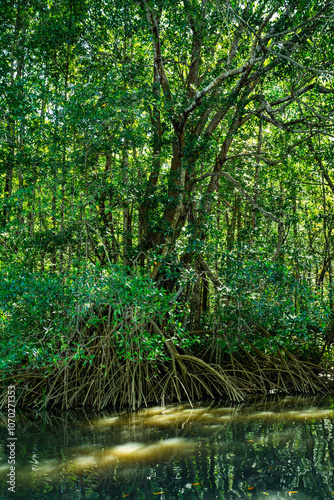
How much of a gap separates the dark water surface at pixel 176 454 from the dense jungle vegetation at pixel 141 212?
77 cm

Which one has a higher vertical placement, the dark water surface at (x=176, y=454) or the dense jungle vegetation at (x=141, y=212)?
the dense jungle vegetation at (x=141, y=212)

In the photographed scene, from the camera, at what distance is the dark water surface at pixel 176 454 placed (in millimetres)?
3475

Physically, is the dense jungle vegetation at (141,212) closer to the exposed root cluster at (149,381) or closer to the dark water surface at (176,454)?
the exposed root cluster at (149,381)

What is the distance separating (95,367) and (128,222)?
7.68ft

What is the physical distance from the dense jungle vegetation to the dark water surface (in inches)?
30.2

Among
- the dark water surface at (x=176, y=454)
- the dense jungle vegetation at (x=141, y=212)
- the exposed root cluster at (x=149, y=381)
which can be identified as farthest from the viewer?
the exposed root cluster at (x=149, y=381)

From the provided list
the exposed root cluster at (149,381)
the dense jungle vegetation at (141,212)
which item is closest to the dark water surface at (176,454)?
the exposed root cluster at (149,381)

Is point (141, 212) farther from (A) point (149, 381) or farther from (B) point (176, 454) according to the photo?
(B) point (176, 454)

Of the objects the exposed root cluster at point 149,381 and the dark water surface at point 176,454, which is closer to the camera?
the dark water surface at point 176,454

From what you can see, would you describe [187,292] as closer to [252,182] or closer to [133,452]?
[252,182]

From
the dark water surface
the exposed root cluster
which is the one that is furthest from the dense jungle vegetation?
the dark water surface

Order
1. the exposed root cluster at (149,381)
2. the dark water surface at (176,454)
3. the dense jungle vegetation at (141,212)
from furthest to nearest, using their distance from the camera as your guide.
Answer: the exposed root cluster at (149,381), the dense jungle vegetation at (141,212), the dark water surface at (176,454)

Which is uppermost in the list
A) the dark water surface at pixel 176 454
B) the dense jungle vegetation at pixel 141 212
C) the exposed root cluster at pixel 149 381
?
the dense jungle vegetation at pixel 141 212

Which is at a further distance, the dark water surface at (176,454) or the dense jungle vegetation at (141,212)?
the dense jungle vegetation at (141,212)
